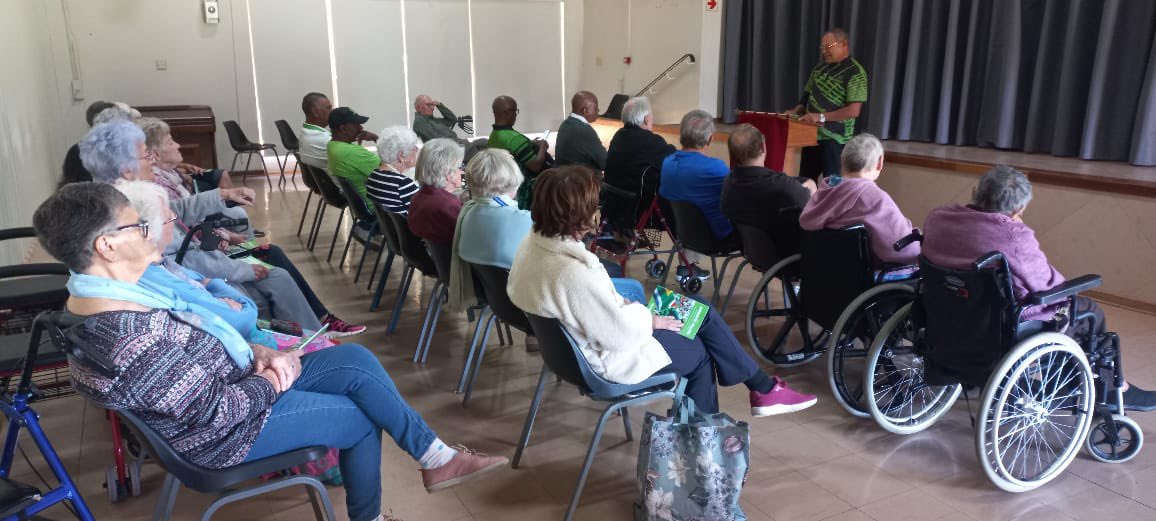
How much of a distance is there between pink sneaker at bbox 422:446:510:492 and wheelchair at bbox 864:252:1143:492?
137 cm

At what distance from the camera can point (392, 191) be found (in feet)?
12.6

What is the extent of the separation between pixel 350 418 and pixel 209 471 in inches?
13.4

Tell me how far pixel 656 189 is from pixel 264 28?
701 cm

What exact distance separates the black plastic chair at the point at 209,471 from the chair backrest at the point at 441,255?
1509 millimetres

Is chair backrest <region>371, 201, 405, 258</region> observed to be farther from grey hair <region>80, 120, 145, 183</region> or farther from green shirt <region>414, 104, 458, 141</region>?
green shirt <region>414, 104, 458, 141</region>

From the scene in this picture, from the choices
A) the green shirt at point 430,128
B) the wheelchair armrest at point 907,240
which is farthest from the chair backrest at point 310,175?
the wheelchair armrest at point 907,240

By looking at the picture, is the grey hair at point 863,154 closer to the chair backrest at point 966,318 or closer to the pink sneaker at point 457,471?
the chair backrest at point 966,318

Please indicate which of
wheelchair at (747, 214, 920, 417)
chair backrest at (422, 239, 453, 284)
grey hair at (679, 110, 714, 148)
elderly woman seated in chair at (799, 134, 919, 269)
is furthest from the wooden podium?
chair backrest at (422, 239, 453, 284)

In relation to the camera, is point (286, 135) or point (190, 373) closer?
point (190, 373)

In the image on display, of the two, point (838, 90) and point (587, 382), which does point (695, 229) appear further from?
point (838, 90)

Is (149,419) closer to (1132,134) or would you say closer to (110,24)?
(1132,134)

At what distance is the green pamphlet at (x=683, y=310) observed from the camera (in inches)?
94.3

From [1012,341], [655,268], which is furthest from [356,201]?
[1012,341]

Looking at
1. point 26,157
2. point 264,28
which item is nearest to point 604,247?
point 26,157
